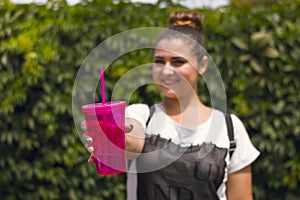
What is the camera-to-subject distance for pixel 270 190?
397cm

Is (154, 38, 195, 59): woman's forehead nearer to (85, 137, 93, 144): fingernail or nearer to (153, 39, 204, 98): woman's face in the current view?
(153, 39, 204, 98): woman's face

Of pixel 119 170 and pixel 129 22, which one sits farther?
pixel 129 22

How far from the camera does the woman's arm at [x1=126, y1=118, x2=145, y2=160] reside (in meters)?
2.01

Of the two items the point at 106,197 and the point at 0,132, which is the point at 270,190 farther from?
the point at 0,132

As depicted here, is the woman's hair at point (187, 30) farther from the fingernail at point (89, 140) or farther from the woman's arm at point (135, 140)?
the fingernail at point (89, 140)

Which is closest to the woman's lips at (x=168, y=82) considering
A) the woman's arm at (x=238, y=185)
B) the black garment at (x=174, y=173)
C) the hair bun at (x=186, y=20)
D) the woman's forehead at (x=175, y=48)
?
the woman's forehead at (x=175, y=48)

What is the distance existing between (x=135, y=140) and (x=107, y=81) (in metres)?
1.77

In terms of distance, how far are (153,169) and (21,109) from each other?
1.92m

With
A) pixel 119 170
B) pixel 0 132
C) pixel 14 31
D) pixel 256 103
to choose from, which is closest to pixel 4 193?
pixel 0 132

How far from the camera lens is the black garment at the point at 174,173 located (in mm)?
2131

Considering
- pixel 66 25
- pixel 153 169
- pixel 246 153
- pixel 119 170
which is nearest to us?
pixel 119 170

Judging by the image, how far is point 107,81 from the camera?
149 inches

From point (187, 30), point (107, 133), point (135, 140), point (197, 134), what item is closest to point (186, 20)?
point (187, 30)

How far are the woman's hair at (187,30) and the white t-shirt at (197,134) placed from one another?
0.28m
